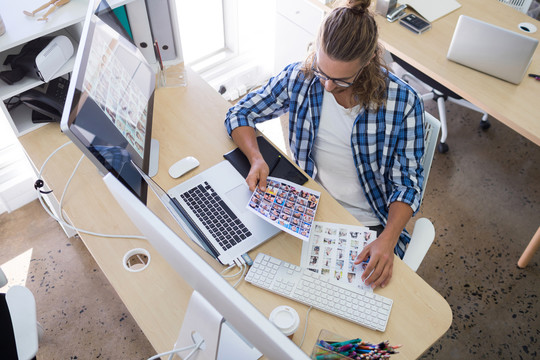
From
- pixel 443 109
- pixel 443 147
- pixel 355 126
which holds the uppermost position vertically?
pixel 355 126

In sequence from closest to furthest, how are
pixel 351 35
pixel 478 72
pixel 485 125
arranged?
pixel 351 35
pixel 478 72
pixel 485 125

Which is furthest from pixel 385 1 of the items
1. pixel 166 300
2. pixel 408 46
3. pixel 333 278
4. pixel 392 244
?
pixel 166 300

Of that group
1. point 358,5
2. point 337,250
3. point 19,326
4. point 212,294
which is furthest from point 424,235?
point 19,326

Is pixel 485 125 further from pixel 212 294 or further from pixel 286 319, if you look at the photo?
pixel 212 294

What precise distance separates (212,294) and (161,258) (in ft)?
1.74

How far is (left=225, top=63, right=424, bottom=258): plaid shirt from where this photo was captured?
1410 mm

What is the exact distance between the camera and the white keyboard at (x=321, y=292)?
120 centimetres

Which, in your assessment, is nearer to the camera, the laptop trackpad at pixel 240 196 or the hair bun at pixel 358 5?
the hair bun at pixel 358 5

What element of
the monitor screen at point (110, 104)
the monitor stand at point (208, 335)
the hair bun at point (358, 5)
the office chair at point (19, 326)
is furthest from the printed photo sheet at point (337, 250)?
the office chair at point (19, 326)

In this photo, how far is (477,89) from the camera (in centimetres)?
195

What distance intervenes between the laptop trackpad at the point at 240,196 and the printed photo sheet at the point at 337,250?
0.22 meters

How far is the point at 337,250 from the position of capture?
1.33 m

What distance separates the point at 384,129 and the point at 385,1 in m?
1.07

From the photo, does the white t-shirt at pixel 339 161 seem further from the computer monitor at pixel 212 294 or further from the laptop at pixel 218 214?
the computer monitor at pixel 212 294
